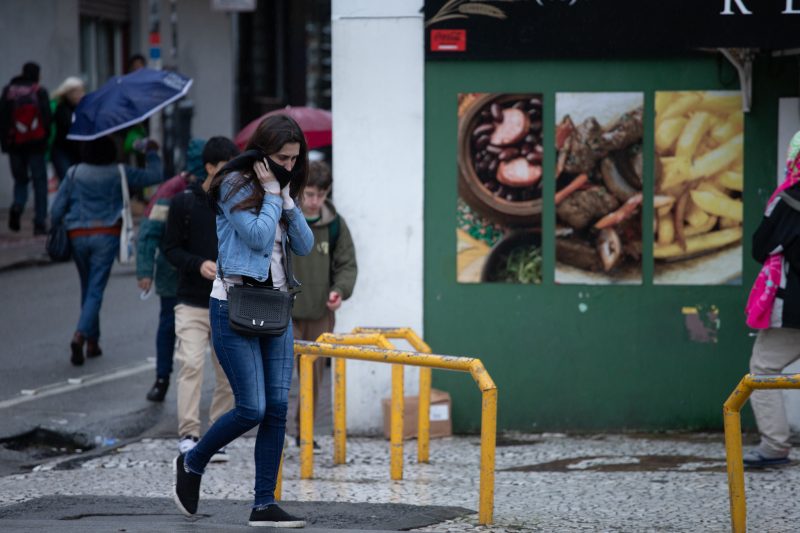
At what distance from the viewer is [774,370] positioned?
25.0 feet

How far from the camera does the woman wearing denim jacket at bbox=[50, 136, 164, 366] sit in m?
10.9

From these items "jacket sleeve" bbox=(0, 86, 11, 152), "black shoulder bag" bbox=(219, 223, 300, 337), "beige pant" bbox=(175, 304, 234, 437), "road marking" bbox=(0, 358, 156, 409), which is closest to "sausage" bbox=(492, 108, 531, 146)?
"beige pant" bbox=(175, 304, 234, 437)

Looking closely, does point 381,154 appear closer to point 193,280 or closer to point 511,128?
point 511,128

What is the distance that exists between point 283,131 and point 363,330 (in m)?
2.42

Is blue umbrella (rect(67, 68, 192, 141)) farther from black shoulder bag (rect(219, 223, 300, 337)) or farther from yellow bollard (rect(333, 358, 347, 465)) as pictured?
black shoulder bag (rect(219, 223, 300, 337))

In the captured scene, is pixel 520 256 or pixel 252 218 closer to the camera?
pixel 252 218

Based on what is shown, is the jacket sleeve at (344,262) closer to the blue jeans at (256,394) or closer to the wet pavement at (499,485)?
the wet pavement at (499,485)

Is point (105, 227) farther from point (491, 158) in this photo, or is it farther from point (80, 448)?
point (491, 158)

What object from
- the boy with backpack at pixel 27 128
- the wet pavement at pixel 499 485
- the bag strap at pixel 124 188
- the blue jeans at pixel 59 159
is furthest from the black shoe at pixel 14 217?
the wet pavement at pixel 499 485

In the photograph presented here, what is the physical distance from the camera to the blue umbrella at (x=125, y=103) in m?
10.2

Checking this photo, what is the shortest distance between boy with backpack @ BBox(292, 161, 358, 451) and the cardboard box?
2.19 ft

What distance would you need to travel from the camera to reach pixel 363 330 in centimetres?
804

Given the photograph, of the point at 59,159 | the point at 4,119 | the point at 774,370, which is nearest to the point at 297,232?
the point at 774,370

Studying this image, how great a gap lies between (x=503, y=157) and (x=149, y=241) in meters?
2.43
